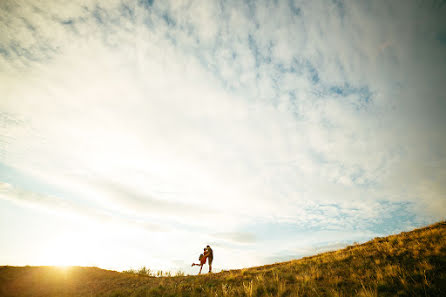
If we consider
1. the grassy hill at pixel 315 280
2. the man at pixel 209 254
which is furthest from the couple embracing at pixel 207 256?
the grassy hill at pixel 315 280

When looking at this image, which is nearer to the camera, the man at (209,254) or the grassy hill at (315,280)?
the grassy hill at (315,280)

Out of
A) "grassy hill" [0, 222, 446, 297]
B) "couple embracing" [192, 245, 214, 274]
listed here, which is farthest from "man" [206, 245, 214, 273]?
"grassy hill" [0, 222, 446, 297]

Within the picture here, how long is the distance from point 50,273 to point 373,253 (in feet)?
73.5

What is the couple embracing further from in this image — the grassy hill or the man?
the grassy hill

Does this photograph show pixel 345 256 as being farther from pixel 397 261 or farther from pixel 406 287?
pixel 406 287

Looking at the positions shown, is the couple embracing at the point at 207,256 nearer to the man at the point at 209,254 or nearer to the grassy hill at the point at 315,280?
the man at the point at 209,254

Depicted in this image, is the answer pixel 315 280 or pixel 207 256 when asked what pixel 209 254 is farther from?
pixel 315 280

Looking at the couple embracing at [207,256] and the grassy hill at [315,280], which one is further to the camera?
the couple embracing at [207,256]

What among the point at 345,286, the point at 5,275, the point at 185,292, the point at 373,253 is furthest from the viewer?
the point at 5,275

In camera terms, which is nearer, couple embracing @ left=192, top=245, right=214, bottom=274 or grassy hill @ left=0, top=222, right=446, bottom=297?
grassy hill @ left=0, top=222, right=446, bottom=297

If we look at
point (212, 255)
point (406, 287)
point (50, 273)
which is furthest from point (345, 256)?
point (50, 273)

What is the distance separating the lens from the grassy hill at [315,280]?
6402 mm

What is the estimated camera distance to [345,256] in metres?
11.3

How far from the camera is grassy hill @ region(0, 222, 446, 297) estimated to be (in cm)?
640
